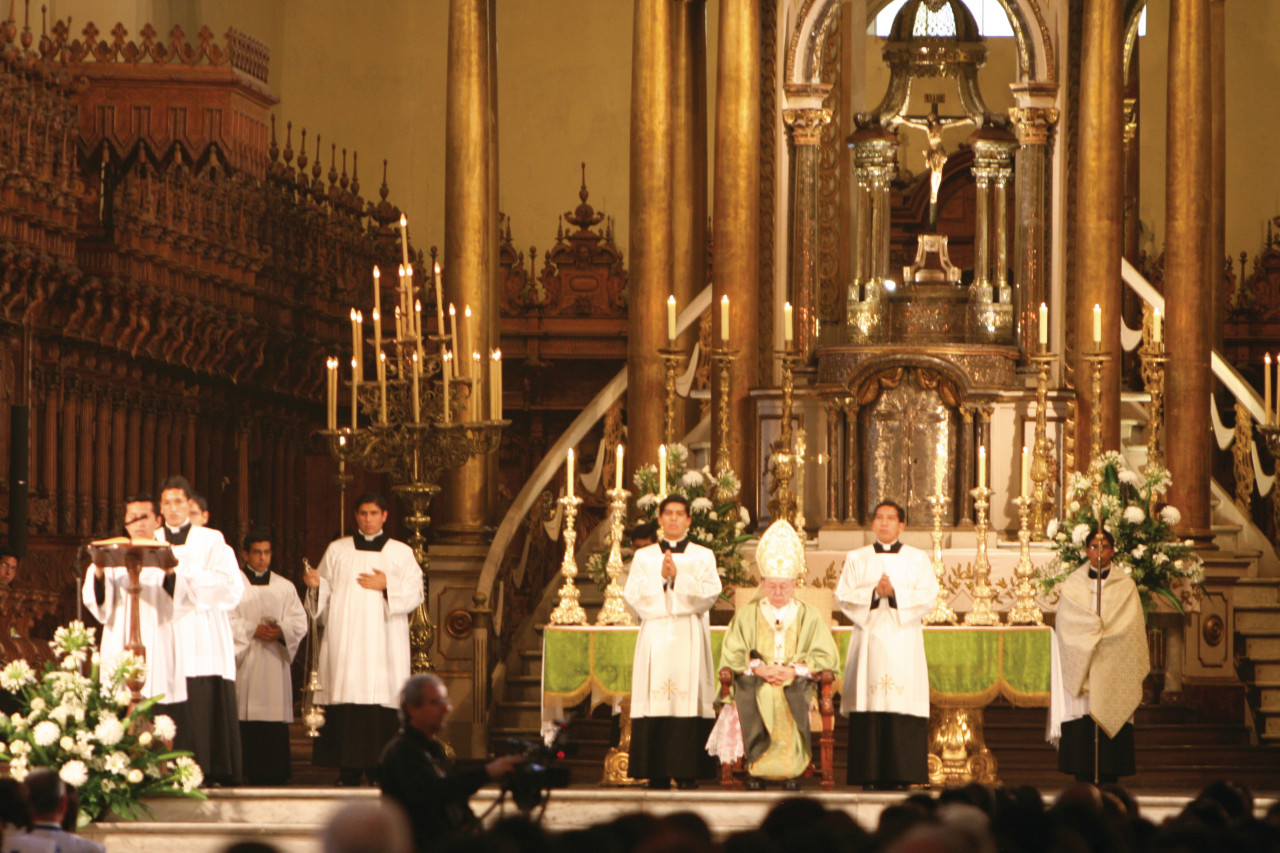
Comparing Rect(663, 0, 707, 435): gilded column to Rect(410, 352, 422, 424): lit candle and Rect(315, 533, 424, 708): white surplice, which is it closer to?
Rect(410, 352, 422, 424): lit candle

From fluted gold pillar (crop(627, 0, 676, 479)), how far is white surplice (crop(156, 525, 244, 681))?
4.47m

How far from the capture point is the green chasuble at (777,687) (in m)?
13.3

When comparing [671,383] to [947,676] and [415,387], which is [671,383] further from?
[947,676]

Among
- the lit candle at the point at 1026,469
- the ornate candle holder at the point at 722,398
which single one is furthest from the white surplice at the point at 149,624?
the lit candle at the point at 1026,469

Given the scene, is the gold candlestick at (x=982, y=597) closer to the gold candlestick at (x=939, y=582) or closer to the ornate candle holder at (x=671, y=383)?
the gold candlestick at (x=939, y=582)

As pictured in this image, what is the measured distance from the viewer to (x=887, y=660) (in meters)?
13.7

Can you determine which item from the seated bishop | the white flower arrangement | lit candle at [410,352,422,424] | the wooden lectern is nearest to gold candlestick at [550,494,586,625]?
lit candle at [410,352,422,424]

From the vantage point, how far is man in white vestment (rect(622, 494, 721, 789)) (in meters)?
13.6

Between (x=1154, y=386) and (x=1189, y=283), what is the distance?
814 millimetres

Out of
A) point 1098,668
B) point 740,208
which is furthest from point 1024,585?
point 740,208

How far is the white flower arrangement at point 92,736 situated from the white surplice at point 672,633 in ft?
9.16

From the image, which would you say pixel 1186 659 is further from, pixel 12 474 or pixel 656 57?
pixel 12 474

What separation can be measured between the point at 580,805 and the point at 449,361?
138 inches

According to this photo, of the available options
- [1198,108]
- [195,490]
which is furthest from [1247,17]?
[195,490]
